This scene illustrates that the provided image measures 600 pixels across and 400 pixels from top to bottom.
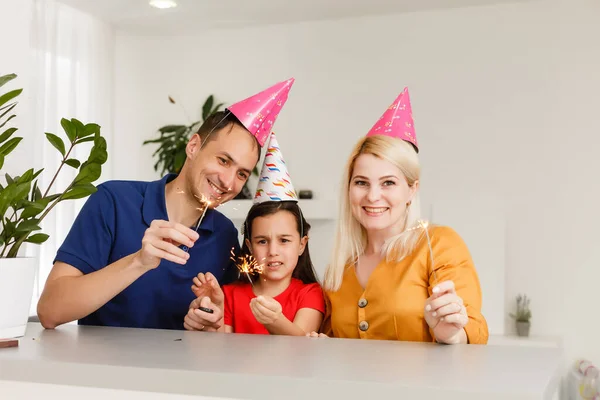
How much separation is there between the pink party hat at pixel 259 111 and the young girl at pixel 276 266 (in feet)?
0.50

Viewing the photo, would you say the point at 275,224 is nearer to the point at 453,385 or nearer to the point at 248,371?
the point at 248,371

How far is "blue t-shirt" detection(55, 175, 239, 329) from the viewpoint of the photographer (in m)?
1.72

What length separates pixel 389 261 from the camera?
1.62m

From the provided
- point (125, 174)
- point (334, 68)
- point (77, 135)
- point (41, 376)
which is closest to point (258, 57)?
point (334, 68)

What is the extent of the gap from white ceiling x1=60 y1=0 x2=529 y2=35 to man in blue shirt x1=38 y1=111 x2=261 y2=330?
2780 millimetres

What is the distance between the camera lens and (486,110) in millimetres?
4328

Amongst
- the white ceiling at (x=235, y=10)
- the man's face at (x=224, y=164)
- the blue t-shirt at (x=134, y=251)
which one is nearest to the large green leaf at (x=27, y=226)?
the blue t-shirt at (x=134, y=251)

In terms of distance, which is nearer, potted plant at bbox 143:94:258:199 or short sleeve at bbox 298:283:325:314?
short sleeve at bbox 298:283:325:314

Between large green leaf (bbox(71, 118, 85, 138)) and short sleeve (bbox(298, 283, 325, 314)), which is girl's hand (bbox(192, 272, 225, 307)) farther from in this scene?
large green leaf (bbox(71, 118, 85, 138))

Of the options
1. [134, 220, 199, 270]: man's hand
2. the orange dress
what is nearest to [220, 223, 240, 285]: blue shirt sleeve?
the orange dress

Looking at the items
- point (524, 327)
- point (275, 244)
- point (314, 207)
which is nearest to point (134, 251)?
point (275, 244)

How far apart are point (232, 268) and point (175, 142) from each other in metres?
3.04

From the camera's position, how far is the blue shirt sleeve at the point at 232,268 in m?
1.88

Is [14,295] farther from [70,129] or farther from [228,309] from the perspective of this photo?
Result: [228,309]
